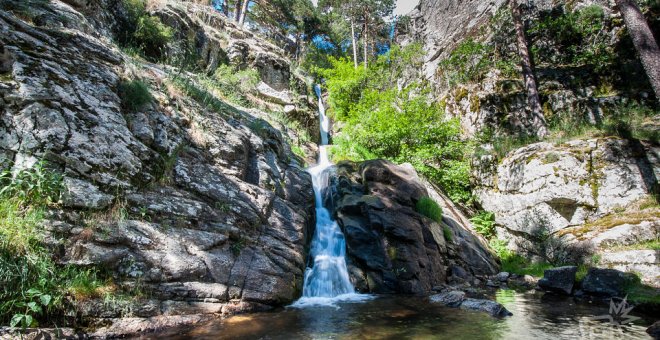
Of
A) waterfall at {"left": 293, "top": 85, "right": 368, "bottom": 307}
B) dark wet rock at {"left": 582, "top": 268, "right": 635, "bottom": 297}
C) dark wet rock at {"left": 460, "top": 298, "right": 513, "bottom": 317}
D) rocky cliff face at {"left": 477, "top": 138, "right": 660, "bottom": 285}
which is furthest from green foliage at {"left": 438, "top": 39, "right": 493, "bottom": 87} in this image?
dark wet rock at {"left": 460, "top": 298, "right": 513, "bottom": 317}

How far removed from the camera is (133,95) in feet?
24.2

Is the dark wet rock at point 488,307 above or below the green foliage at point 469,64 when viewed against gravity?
below

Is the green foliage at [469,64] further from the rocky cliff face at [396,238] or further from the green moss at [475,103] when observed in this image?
the rocky cliff face at [396,238]

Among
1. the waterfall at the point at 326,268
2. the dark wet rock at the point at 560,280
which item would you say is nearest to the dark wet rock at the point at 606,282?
the dark wet rock at the point at 560,280

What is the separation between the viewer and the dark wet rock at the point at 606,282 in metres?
7.03

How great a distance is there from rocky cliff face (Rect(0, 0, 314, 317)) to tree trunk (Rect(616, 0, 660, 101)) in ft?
34.4

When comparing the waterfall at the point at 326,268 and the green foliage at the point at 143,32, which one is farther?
the green foliage at the point at 143,32

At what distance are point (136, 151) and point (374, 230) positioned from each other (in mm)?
6164

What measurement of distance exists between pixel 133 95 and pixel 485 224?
42.3 feet

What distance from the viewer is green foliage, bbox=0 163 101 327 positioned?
3854 mm

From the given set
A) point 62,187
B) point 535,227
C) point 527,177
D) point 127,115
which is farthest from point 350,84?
point 62,187

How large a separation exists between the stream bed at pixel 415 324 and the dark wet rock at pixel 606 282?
78 cm

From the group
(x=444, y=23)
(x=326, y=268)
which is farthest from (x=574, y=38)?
(x=326, y=268)

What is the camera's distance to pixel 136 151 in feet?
21.4
